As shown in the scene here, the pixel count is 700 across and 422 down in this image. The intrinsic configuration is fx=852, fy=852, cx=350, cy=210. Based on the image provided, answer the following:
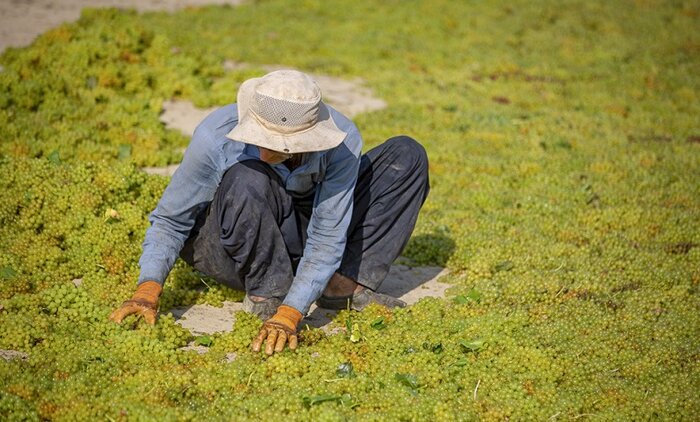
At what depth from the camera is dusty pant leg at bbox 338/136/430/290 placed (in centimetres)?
548

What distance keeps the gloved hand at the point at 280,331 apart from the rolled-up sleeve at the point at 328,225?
0.16ft

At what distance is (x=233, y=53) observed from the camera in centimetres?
1143

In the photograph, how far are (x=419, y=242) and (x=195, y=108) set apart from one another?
143 inches

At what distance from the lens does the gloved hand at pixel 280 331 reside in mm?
4680

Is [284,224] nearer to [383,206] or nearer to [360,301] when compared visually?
[383,206]

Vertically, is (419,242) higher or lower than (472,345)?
lower

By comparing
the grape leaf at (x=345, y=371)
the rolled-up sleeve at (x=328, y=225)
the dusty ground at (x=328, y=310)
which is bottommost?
the dusty ground at (x=328, y=310)

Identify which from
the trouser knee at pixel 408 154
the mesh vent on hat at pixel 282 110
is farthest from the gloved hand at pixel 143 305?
the trouser knee at pixel 408 154

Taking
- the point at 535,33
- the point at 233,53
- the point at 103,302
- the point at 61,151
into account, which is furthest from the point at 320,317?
the point at 535,33

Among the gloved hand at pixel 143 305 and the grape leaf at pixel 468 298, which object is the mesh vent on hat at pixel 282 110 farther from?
the grape leaf at pixel 468 298

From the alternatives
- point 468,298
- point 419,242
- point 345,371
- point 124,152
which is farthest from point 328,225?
point 124,152

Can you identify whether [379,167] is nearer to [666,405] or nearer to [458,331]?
[458,331]

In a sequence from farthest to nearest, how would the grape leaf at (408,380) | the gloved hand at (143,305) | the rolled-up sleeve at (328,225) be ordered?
the rolled-up sleeve at (328,225) < the gloved hand at (143,305) < the grape leaf at (408,380)

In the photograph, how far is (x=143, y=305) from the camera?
4.71 m
